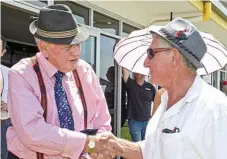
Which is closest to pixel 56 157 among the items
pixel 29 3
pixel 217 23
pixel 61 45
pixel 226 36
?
pixel 61 45

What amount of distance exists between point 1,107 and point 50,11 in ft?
5.07

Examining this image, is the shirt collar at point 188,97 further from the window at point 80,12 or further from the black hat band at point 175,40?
the window at point 80,12

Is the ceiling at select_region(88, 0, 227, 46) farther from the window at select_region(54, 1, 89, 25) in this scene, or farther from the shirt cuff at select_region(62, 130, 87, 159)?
the shirt cuff at select_region(62, 130, 87, 159)

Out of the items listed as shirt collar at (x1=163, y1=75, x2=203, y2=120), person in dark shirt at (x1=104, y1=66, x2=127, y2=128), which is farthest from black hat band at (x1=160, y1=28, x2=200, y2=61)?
person in dark shirt at (x1=104, y1=66, x2=127, y2=128)

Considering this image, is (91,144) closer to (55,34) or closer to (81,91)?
(81,91)

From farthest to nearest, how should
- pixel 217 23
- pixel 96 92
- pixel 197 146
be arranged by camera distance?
pixel 217 23
pixel 96 92
pixel 197 146

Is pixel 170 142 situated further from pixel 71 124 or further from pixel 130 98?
pixel 130 98

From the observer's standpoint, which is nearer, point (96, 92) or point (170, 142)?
point (170, 142)

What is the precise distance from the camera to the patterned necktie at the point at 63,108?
2.26 m

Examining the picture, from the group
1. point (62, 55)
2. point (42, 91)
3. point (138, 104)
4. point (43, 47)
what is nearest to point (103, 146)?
point (42, 91)

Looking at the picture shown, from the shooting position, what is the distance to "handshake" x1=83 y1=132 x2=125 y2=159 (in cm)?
225

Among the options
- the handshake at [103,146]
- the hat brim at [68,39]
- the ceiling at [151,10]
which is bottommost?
the handshake at [103,146]

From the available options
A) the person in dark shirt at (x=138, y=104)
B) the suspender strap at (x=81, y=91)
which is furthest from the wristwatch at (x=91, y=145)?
the person in dark shirt at (x=138, y=104)

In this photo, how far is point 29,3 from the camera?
4.70 metres
